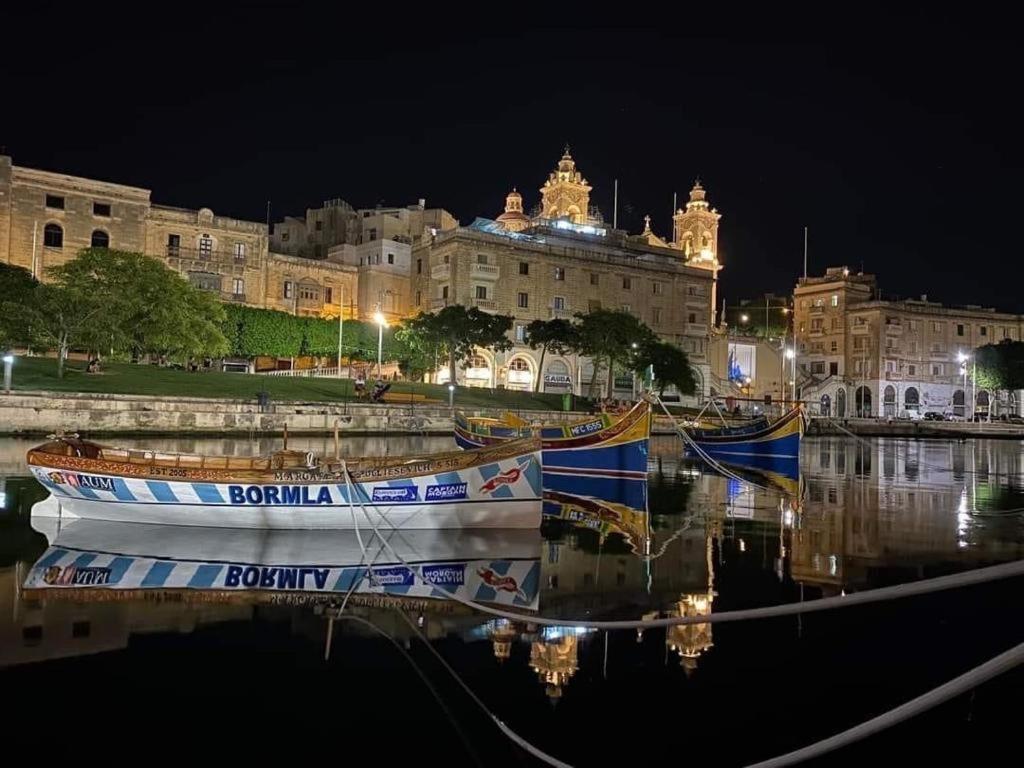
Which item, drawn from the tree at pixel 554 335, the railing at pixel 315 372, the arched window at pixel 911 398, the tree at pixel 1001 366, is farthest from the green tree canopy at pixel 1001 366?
the railing at pixel 315 372

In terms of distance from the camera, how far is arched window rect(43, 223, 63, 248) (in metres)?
54.4

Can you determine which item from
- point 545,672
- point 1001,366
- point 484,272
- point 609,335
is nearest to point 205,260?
point 484,272

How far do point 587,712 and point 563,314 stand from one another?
63735 millimetres

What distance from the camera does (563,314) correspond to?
68.9 metres

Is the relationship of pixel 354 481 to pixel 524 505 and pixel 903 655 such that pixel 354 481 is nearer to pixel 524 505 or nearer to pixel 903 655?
pixel 524 505

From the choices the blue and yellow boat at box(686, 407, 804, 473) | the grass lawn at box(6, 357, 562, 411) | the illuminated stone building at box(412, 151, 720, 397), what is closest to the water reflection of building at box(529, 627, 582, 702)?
the blue and yellow boat at box(686, 407, 804, 473)

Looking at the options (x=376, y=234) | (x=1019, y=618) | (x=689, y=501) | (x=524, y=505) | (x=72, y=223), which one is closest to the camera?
(x=1019, y=618)

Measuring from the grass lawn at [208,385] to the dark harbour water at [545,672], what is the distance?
27.9m

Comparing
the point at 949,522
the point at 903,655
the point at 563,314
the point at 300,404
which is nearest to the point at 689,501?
the point at 949,522

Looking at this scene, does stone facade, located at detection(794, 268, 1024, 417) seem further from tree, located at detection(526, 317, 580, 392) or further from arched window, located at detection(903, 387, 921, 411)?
tree, located at detection(526, 317, 580, 392)

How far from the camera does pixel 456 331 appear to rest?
5544cm

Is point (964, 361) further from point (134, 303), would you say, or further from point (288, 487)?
point (288, 487)

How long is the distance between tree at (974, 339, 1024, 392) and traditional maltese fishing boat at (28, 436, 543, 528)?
3223 inches

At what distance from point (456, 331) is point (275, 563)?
148ft
